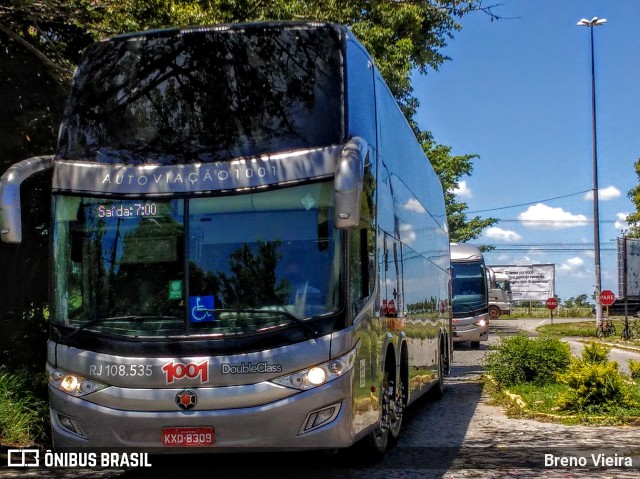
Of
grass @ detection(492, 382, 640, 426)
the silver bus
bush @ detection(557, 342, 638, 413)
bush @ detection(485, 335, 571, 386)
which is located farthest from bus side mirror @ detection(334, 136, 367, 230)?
the silver bus

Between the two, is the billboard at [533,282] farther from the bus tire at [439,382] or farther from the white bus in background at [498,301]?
the bus tire at [439,382]

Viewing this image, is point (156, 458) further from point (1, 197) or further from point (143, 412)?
point (1, 197)

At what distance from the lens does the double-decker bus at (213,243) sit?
23.9 feet

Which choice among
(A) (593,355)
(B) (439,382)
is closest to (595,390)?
(A) (593,355)

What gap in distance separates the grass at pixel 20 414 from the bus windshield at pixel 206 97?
11.7ft

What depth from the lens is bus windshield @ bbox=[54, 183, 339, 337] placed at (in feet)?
24.5

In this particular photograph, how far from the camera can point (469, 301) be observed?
32062 millimetres

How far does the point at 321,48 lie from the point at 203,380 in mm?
3117

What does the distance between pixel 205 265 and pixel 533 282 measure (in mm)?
85840

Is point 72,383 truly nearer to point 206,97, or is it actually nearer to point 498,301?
point 206,97

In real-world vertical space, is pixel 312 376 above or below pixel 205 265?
below

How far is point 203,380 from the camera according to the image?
7.29 meters

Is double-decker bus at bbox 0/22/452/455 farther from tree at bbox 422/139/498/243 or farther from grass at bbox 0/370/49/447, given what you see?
tree at bbox 422/139/498/243

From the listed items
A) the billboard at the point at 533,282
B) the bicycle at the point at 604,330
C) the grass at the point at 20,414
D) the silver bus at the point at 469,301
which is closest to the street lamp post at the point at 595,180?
the bicycle at the point at 604,330
